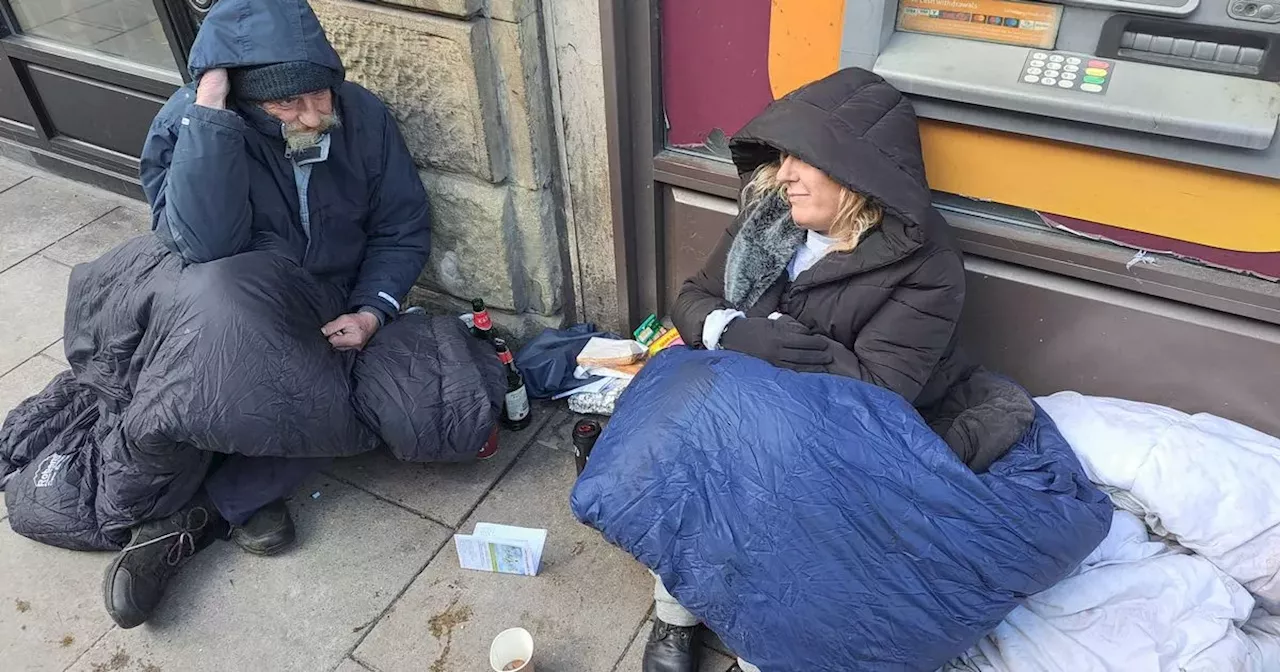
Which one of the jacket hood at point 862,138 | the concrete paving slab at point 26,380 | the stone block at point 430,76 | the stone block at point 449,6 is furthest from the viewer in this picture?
the concrete paving slab at point 26,380

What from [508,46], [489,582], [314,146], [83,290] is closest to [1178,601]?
[489,582]

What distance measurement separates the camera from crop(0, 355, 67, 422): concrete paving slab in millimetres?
3156

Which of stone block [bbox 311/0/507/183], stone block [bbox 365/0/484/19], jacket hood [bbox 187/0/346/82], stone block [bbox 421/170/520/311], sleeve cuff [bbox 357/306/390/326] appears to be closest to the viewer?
jacket hood [bbox 187/0/346/82]

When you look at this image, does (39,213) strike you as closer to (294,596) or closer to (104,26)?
(104,26)

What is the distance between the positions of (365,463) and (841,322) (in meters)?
1.66

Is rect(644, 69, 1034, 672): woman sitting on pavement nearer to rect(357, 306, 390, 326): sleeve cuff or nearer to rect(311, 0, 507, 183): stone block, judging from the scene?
rect(311, 0, 507, 183): stone block

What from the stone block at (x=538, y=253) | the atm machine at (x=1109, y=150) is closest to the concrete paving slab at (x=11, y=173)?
the stone block at (x=538, y=253)

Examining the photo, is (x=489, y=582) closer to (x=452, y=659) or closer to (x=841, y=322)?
(x=452, y=659)

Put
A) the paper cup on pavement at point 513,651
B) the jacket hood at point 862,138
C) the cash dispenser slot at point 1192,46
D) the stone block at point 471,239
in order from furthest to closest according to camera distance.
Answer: the stone block at point 471,239 < the paper cup on pavement at point 513,651 < the jacket hood at point 862,138 < the cash dispenser slot at point 1192,46

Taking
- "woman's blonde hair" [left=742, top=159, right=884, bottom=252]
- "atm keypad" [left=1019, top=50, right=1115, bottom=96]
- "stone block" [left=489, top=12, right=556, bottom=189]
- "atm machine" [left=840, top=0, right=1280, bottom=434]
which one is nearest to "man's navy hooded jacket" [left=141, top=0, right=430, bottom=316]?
"stone block" [left=489, top=12, right=556, bottom=189]

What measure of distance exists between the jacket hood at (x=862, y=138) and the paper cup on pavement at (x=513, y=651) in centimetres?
130

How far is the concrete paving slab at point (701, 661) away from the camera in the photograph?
2295mm

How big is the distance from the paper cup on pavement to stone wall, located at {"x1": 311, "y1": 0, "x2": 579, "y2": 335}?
132 cm

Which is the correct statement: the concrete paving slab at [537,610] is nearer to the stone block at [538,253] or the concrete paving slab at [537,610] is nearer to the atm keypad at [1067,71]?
the stone block at [538,253]
